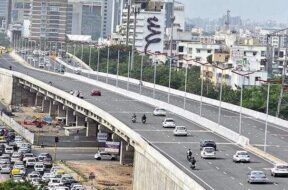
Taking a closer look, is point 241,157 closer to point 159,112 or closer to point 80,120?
point 159,112

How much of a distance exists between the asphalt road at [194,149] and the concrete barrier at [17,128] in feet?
22.4

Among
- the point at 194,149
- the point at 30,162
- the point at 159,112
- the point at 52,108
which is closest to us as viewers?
the point at 194,149

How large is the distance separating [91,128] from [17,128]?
484 inches

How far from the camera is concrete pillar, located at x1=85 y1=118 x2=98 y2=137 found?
108m

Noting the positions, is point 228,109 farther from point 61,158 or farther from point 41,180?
point 41,180

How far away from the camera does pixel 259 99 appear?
11662cm

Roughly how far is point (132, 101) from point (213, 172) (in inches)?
1975

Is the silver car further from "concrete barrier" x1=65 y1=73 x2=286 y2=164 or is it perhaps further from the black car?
the black car

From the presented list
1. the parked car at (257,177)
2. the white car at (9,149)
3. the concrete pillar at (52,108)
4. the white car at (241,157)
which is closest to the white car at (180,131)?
the white car at (241,157)

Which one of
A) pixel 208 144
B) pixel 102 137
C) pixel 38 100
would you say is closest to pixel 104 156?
pixel 102 137

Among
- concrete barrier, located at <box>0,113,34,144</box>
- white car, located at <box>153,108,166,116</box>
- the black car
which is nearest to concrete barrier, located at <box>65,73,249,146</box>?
white car, located at <box>153,108,166,116</box>

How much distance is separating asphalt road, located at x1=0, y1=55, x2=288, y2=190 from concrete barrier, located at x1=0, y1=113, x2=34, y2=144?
6.83 metres

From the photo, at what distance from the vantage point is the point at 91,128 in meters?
108

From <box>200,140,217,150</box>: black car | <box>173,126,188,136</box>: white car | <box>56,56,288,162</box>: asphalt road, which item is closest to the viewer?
<box>200,140,217,150</box>: black car
